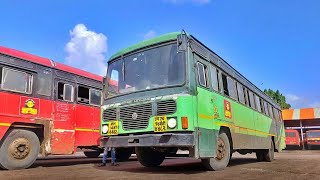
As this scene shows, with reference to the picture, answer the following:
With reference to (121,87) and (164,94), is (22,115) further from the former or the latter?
(164,94)

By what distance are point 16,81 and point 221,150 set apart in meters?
5.91

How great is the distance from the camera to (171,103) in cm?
673

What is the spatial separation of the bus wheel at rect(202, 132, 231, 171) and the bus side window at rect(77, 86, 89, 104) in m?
5.42

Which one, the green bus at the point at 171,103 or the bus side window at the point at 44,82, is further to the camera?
the bus side window at the point at 44,82

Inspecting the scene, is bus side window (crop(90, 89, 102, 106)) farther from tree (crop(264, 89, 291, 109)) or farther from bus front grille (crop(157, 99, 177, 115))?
tree (crop(264, 89, 291, 109))

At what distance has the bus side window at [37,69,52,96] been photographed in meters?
9.80

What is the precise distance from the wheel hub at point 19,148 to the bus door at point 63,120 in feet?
2.78

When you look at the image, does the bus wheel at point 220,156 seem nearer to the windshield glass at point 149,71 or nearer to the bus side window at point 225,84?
the bus side window at point 225,84

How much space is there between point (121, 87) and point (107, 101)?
0.54 m

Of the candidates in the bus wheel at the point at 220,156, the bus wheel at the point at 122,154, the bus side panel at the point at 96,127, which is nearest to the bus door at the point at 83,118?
the bus side panel at the point at 96,127

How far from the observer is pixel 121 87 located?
7914 millimetres

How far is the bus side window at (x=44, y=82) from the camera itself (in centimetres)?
980

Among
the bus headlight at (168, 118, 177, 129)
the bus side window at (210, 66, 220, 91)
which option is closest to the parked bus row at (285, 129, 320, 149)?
the bus side window at (210, 66, 220, 91)

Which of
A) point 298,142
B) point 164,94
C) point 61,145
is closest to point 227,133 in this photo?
point 164,94
